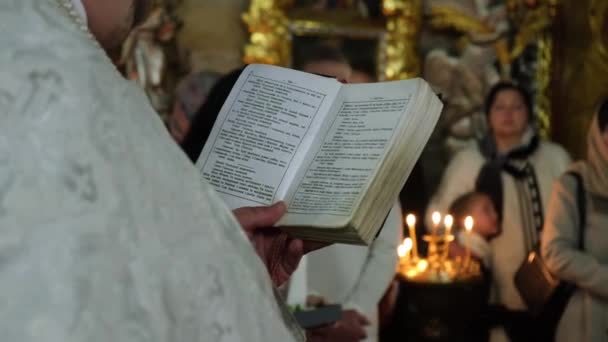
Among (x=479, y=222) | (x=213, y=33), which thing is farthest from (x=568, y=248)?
(x=213, y=33)

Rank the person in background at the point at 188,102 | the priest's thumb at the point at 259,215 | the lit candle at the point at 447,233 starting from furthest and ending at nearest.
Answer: the lit candle at the point at 447,233, the person in background at the point at 188,102, the priest's thumb at the point at 259,215

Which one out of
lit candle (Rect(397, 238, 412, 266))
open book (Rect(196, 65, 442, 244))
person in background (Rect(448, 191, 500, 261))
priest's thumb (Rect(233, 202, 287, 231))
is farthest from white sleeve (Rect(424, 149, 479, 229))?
priest's thumb (Rect(233, 202, 287, 231))

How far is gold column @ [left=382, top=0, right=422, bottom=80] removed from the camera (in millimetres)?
5766

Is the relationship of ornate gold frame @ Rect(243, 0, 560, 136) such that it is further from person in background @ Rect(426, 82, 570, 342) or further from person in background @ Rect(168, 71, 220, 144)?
person in background @ Rect(168, 71, 220, 144)

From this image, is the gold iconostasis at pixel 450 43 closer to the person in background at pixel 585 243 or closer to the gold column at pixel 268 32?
the gold column at pixel 268 32

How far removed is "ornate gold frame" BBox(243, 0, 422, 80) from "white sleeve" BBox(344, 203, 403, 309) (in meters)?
2.62

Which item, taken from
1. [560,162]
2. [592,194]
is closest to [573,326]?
[592,194]

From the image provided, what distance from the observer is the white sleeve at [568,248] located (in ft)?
10.4

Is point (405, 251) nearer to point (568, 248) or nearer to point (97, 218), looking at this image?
point (568, 248)

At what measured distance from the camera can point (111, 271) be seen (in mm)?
651

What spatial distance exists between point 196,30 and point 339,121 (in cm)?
445

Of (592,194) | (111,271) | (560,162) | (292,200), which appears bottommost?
(560,162)

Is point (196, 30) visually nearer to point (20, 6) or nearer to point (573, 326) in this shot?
point (573, 326)

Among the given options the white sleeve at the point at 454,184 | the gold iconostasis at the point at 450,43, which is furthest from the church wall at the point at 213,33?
the white sleeve at the point at 454,184
